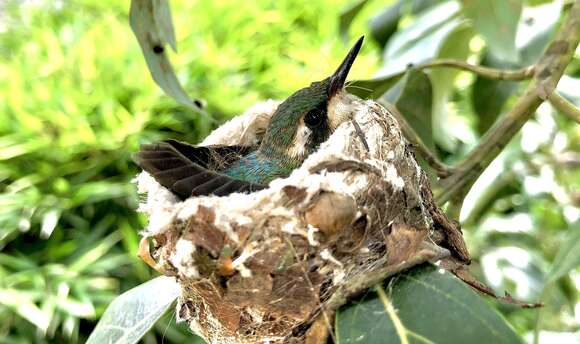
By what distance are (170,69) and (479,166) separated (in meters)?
0.62

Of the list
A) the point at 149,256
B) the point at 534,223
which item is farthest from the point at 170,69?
the point at 534,223

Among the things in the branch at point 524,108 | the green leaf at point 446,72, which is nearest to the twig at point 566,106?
the branch at point 524,108

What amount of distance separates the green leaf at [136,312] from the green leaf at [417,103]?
59 centimetres

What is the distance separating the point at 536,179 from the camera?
254 cm

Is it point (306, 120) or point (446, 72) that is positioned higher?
point (306, 120)

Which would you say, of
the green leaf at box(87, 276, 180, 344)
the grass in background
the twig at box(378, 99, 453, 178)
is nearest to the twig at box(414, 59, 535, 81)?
the twig at box(378, 99, 453, 178)

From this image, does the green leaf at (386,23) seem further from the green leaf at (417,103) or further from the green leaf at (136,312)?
the green leaf at (136,312)

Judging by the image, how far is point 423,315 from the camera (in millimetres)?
686

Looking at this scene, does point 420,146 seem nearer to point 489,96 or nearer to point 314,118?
point 314,118

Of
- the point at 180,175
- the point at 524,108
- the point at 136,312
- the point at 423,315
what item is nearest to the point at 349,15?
the point at 524,108

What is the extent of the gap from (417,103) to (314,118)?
0.23 m

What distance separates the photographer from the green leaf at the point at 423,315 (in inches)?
25.0

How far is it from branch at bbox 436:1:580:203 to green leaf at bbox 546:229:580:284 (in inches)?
7.2

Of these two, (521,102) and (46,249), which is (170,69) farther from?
(46,249)
